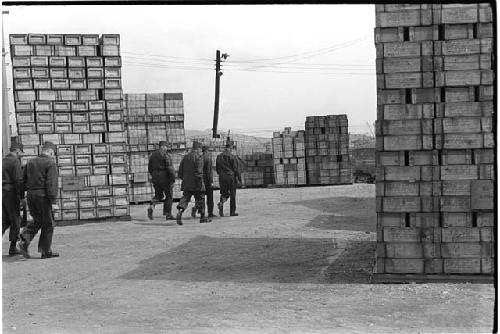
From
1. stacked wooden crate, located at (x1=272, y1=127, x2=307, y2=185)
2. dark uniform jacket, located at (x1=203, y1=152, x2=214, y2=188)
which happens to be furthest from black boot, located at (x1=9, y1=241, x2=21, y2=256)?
stacked wooden crate, located at (x1=272, y1=127, x2=307, y2=185)

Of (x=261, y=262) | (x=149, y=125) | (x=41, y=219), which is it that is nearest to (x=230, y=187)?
(x=149, y=125)

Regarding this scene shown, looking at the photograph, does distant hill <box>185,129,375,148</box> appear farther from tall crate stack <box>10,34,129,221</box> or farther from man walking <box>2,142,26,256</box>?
man walking <box>2,142,26,256</box>

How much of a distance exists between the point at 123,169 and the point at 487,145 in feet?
31.4

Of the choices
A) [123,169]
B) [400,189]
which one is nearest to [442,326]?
[400,189]

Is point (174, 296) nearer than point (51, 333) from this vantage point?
No

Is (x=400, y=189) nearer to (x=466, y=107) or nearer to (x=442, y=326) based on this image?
(x=466, y=107)

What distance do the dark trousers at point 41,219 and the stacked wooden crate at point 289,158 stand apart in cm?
1717

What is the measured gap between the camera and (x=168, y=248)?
11.6 metres

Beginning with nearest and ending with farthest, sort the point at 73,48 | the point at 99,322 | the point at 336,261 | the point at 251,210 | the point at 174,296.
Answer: the point at 99,322 → the point at 174,296 → the point at 336,261 → the point at 73,48 → the point at 251,210

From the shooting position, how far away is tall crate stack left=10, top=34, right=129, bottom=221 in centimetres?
1530

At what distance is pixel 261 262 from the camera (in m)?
10.0

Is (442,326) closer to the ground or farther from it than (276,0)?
closer to the ground

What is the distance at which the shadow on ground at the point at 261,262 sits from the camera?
8.95 metres

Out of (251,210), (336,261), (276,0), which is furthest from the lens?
(251,210)
